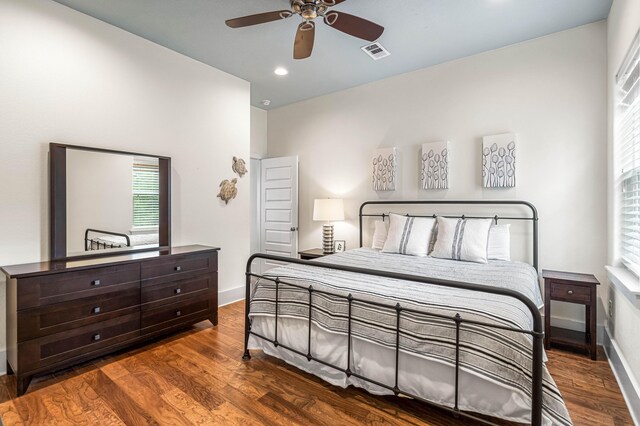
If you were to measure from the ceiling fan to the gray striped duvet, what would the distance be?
1.84 metres

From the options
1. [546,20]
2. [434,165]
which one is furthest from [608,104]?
[434,165]

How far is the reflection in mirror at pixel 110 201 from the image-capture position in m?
2.70

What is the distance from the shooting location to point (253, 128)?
5262 mm

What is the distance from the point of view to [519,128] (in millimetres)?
3250

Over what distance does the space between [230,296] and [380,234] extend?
2.05 m

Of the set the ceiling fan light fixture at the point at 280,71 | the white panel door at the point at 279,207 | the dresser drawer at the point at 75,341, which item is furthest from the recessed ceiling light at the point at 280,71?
the dresser drawer at the point at 75,341

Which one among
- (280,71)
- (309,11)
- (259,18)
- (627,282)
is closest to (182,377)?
(259,18)

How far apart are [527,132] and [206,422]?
146 inches

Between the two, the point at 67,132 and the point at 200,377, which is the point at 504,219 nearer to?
the point at 200,377

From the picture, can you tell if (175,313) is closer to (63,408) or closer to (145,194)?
(63,408)

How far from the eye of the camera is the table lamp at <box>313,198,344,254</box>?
4258mm

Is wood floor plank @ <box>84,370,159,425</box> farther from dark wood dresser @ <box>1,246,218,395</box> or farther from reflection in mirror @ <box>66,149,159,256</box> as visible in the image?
reflection in mirror @ <box>66,149,159,256</box>

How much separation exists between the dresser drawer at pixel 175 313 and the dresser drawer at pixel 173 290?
56mm

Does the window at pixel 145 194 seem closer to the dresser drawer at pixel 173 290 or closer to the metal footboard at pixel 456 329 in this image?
the dresser drawer at pixel 173 290
